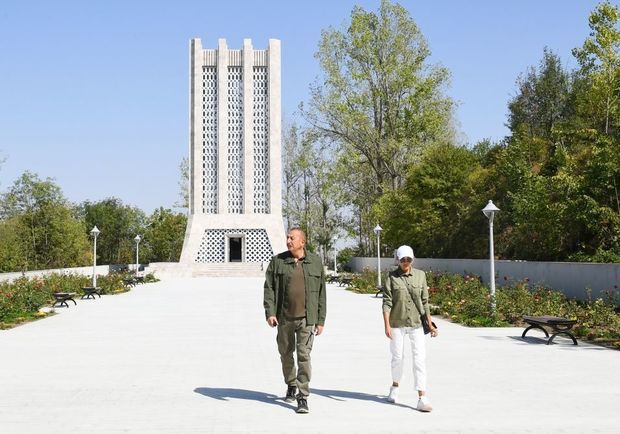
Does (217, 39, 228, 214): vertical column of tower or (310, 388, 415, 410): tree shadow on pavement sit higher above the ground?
(217, 39, 228, 214): vertical column of tower

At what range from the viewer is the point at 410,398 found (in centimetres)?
751

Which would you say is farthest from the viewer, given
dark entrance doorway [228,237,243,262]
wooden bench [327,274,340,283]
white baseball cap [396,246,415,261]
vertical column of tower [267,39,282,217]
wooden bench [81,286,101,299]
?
dark entrance doorway [228,237,243,262]

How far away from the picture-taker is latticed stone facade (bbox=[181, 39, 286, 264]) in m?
56.9

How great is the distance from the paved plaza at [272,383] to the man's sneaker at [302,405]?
109 mm

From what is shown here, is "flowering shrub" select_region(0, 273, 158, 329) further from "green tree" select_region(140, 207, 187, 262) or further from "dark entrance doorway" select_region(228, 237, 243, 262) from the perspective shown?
"green tree" select_region(140, 207, 187, 262)

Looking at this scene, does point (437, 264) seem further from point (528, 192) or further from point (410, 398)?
point (410, 398)

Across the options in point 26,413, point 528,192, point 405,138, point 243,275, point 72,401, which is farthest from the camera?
point 243,275

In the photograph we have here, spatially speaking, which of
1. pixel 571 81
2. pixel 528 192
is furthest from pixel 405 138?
pixel 528 192

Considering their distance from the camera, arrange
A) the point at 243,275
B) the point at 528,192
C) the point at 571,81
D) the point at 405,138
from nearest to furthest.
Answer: the point at 528,192 < the point at 571,81 < the point at 405,138 < the point at 243,275

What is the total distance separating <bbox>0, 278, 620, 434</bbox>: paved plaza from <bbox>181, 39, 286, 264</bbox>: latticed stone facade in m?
41.8

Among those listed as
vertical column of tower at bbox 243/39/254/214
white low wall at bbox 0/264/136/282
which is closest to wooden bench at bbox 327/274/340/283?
white low wall at bbox 0/264/136/282

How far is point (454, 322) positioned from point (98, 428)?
1151 cm

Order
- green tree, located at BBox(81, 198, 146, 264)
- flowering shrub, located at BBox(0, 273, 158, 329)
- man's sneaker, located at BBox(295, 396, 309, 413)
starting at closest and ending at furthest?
man's sneaker, located at BBox(295, 396, 309, 413), flowering shrub, located at BBox(0, 273, 158, 329), green tree, located at BBox(81, 198, 146, 264)

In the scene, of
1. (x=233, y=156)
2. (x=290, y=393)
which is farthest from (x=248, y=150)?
(x=290, y=393)
